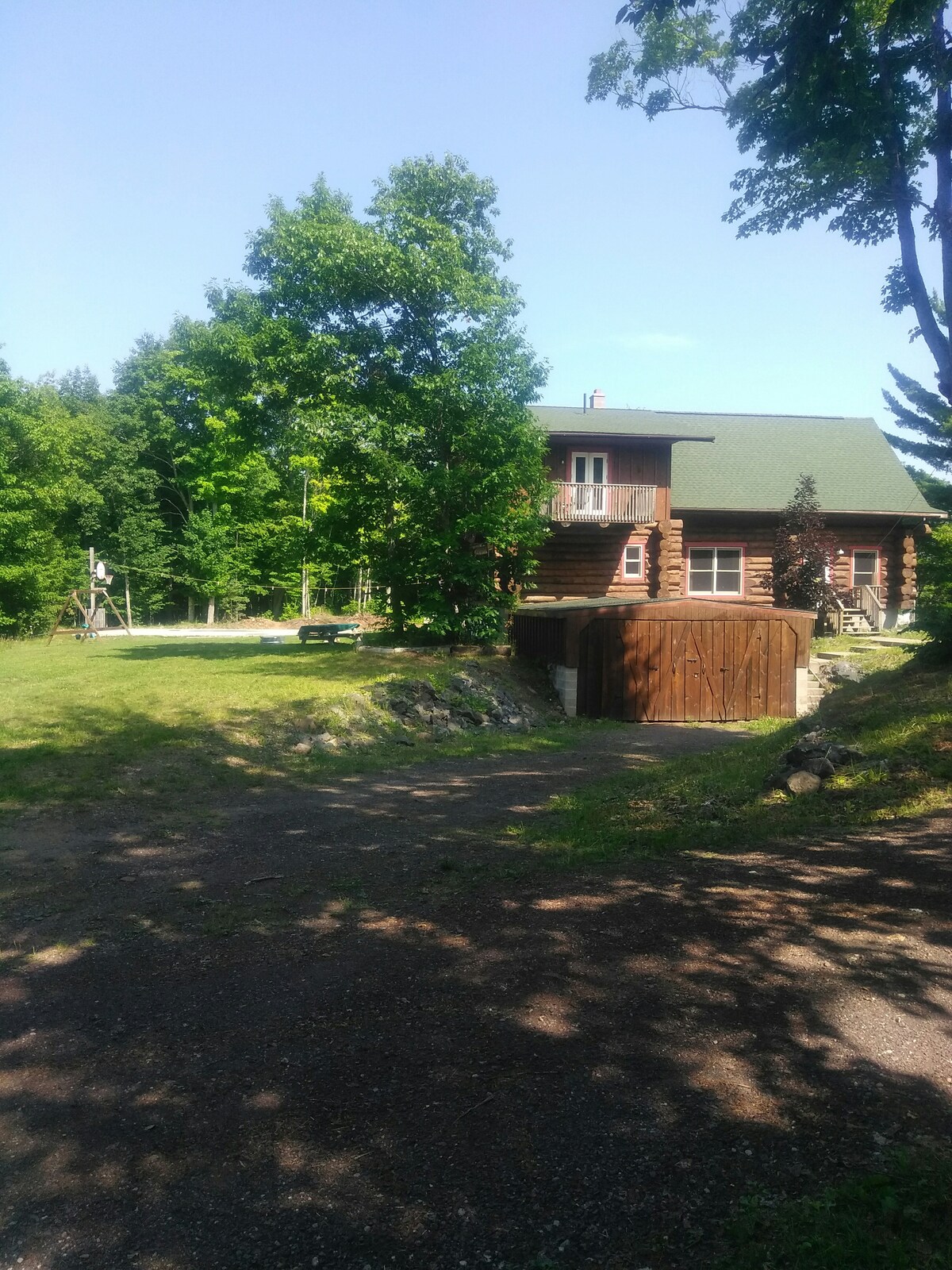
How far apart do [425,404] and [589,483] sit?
29.8 feet

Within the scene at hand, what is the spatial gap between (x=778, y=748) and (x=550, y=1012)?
8304 mm

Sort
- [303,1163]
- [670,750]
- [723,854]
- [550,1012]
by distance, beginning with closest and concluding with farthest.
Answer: [303,1163] → [550,1012] → [723,854] → [670,750]

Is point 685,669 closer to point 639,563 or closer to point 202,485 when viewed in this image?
point 639,563

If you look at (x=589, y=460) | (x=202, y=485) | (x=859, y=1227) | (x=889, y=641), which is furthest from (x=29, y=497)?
(x=859, y=1227)

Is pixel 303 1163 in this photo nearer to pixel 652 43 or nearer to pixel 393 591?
pixel 652 43

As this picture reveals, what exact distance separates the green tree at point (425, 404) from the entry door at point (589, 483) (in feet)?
21.2

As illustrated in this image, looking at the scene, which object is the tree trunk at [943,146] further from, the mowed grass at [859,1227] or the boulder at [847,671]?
the boulder at [847,671]

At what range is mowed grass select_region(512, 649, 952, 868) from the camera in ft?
27.4

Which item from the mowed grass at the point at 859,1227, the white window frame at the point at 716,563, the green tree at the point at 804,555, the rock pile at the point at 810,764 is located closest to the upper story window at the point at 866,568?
the green tree at the point at 804,555

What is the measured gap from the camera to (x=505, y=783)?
1243 centimetres

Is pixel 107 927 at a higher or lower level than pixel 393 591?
lower

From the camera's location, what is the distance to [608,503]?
3033cm

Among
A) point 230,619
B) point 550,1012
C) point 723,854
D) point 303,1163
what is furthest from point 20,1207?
point 230,619

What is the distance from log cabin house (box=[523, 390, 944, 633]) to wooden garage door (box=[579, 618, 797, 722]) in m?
8.55
